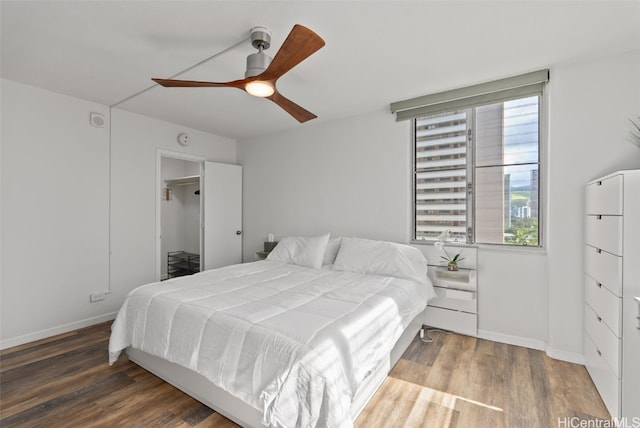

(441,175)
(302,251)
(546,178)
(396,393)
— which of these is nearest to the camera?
(396,393)

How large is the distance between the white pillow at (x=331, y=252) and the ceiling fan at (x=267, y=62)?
1.85 meters

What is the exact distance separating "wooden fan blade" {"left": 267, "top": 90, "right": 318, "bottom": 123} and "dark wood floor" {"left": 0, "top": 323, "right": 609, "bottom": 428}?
7.30 ft

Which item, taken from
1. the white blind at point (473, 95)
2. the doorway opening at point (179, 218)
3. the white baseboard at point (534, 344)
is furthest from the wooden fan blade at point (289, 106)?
the doorway opening at point (179, 218)

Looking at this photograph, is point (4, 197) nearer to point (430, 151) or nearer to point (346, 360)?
point (346, 360)

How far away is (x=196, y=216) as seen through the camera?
5.63 metres

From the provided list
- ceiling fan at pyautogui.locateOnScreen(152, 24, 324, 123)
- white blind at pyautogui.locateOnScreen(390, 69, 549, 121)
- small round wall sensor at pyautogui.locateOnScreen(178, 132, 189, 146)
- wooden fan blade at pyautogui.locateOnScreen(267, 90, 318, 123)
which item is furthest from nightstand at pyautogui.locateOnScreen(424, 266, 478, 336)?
small round wall sensor at pyautogui.locateOnScreen(178, 132, 189, 146)

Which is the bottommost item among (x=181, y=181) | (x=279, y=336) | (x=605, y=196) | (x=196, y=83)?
(x=279, y=336)

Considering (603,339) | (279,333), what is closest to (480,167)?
(603,339)

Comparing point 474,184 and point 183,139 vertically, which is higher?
point 183,139

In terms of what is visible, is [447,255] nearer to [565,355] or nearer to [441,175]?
[441,175]

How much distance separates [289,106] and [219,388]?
2.10m

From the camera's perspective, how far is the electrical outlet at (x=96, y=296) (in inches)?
128

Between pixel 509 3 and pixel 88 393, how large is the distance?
3.83 meters

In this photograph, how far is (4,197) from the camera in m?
2.70
